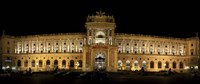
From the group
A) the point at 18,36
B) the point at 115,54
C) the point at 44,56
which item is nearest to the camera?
the point at 115,54

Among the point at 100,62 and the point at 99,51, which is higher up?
the point at 99,51

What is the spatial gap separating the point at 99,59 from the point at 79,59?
241 inches

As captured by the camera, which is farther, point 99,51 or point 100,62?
point 100,62

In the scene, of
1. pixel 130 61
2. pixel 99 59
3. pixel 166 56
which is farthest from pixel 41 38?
pixel 166 56

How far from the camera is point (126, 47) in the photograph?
10362 centimetres

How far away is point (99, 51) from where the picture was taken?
96250 mm

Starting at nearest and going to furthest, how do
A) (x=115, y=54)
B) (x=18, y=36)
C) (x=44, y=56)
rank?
(x=115, y=54) → (x=44, y=56) → (x=18, y=36)

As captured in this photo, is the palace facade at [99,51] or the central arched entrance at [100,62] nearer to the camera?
the palace facade at [99,51]

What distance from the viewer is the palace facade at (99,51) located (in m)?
96.9

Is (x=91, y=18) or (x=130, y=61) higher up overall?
(x=91, y=18)

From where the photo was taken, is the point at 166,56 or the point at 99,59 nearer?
the point at 99,59

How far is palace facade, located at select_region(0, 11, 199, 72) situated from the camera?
96875 mm

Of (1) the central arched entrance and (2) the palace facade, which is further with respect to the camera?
(1) the central arched entrance

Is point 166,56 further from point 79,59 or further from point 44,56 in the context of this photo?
point 44,56
